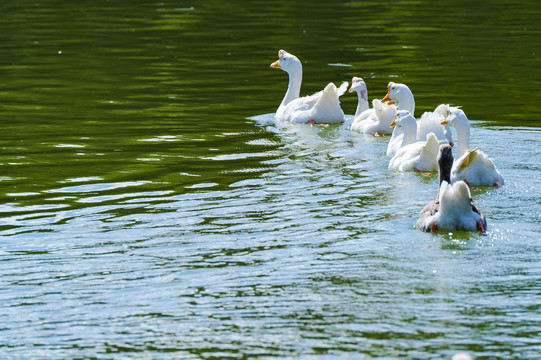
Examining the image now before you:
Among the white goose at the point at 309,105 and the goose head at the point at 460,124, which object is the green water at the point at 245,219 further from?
the goose head at the point at 460,124

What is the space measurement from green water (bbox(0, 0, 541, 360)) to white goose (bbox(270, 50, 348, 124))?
0.30 m

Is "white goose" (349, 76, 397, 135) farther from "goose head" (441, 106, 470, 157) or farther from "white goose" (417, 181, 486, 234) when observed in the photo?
"white goose" (417, 181, 486, 234)

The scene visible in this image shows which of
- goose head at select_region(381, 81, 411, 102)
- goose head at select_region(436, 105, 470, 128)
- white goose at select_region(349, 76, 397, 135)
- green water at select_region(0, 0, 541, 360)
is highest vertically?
goose head at select_region(381, 81, 411, 102)

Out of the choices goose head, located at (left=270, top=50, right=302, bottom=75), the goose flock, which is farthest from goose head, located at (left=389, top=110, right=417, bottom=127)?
goose head, located at (left=270, top=50, right=302, bottom=75)

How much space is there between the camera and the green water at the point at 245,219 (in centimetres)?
778

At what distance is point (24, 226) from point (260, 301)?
3864mm

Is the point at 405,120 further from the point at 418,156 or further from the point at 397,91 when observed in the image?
the point at 397,91

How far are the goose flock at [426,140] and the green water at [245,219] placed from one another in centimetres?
21

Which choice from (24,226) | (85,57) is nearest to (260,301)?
(24,226)

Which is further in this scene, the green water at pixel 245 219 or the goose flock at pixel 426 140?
the goose flock at pixel 426 140

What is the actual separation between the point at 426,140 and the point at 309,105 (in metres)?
4.29

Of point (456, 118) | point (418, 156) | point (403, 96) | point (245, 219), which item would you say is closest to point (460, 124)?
point (456, 118)

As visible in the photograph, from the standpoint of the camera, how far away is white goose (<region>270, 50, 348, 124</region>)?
56.9ft

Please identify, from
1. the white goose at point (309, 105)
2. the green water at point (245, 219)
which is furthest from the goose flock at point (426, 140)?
the green water at point (245, 219)
